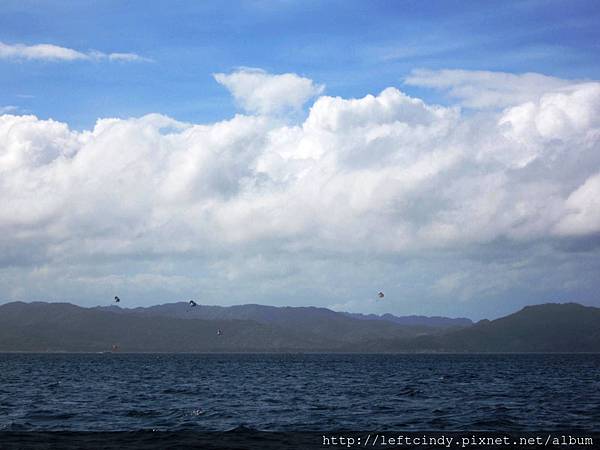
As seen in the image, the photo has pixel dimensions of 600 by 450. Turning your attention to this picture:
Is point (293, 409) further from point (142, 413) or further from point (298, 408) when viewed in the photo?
point (142, 413)

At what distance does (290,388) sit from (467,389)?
24.2 meters

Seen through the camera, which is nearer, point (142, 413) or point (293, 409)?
point (142, 413)

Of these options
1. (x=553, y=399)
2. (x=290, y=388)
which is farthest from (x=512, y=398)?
(x=290, y=388)

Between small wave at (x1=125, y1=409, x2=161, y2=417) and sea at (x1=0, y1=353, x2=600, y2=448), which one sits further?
small wave at (x1=125, y1=409, x2=161, y2=417)

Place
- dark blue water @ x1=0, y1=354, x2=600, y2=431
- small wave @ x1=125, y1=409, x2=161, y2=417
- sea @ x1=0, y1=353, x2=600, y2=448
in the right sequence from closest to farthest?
sea @ x1=0, y1=353, x2=600, y2=448, dark blue water @ x1=0, y1=354, x2=600, y2=431, small wave @ x1=125, y1=409, x2=161, y2=417

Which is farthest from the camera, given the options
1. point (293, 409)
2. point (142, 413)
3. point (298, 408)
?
point (298, 408)

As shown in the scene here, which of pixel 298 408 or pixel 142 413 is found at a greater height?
pixel 142 413

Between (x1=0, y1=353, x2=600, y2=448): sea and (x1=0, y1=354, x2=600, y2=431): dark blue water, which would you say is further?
(x1=0, y1=354, x2=600, y2=431): dark blue water

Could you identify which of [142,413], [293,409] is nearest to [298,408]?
[293,409]

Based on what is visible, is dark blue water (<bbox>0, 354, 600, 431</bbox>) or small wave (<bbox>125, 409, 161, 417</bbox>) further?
small wave (<bbox>125, 409, 161, 417</bbox>)

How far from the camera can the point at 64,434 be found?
172ft

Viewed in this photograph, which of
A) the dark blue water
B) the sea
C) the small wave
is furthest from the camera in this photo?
the small wave

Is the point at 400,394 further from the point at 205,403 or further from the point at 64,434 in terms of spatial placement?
the point at 64,434

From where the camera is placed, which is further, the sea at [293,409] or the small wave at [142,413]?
the small wave at [142,413]
